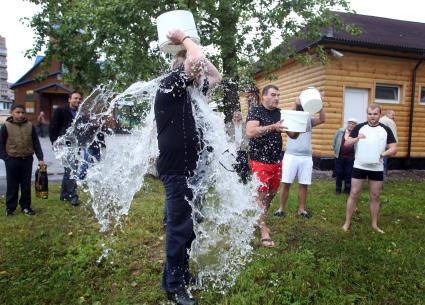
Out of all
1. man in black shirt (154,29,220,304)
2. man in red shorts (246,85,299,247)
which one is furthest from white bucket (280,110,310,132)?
man in black shirt (154,29,220,304)

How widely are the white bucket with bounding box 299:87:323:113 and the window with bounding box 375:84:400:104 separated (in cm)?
932

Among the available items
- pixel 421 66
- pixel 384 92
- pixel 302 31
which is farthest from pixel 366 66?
pixel 302 31

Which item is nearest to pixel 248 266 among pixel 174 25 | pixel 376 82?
pixel 174 25

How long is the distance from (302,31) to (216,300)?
A: 27.6 feet

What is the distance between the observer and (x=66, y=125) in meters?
7.12

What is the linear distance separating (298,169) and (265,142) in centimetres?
186

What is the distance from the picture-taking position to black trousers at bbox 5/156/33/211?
21.3 ft

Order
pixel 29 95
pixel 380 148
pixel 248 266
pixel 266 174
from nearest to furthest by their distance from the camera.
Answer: pixel 248 266
pixel 266 174
pixel 380 148
pixel 29 95

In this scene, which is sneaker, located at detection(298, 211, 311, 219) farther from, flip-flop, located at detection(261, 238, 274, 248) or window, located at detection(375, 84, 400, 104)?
window, located at detection(375, 84, 400, 104)

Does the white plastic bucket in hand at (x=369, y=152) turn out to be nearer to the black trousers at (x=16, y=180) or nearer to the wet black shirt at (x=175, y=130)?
the wet black shirt at (x=175, y=130)

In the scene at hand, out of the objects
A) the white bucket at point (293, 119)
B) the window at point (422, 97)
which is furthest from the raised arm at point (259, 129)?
the window at point (422, 97)

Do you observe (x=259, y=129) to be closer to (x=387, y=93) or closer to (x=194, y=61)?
(x=194, y=61)

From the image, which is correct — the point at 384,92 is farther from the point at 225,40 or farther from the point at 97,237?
the point at 97,237

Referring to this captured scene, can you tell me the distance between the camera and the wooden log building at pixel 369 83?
12.6 m
